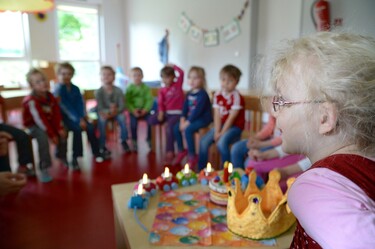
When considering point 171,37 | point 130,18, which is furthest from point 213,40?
point 130,18

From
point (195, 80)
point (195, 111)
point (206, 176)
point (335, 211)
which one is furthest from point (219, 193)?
point (195, 80)

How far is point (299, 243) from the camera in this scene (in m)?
0.62

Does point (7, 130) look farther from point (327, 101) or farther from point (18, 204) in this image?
point (327, 101)

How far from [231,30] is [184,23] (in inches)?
48.4

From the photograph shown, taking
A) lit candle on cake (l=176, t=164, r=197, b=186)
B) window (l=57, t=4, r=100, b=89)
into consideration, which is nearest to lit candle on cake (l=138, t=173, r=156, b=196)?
lit candle on cake (l=176, t=164, r=197, b=186)

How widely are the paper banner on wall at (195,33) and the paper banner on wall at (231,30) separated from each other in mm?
557

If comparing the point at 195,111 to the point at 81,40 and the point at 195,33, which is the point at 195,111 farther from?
the point at 81,40

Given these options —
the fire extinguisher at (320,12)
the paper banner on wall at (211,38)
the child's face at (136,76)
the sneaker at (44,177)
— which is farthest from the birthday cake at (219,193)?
the paper banner on wall at (211,38)

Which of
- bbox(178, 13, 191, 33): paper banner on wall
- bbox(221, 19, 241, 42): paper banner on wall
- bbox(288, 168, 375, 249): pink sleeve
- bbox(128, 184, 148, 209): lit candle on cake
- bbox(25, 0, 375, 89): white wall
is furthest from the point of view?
bbox(178, 13, 191, 33): paper banner on wall

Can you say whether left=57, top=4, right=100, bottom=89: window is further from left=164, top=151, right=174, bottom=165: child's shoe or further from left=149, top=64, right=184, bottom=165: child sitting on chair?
left=164, top=151, right=174, bottom=165: child's shoe

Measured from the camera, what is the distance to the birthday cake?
1260 millimetres

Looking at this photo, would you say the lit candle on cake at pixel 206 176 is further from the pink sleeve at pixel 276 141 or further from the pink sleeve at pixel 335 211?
the pink sleeve at pixel 335 211

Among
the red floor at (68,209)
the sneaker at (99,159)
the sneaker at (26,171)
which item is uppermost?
the sneaker at (26,171)

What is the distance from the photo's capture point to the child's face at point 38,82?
2.44 m
